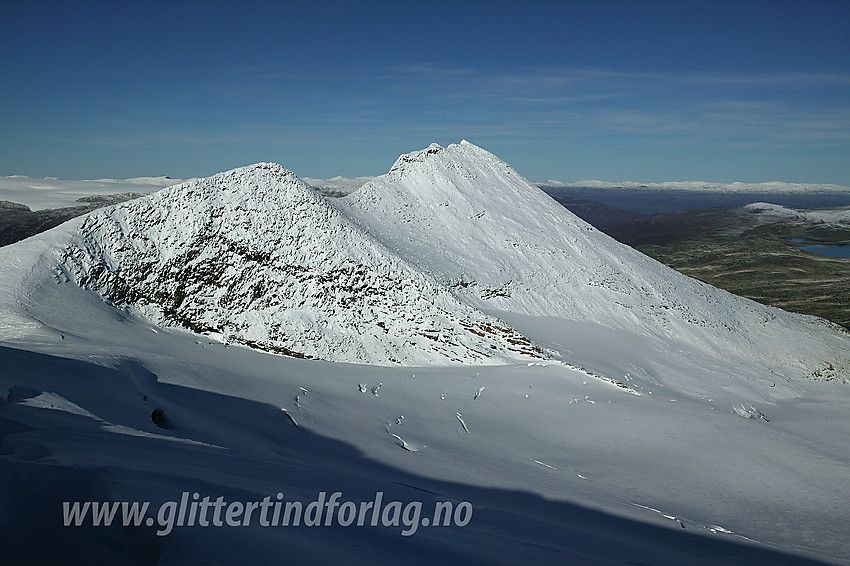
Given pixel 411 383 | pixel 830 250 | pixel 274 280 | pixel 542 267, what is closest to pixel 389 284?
pixel 274 280

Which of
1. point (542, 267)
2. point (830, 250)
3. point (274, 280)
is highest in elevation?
point (830, 250)

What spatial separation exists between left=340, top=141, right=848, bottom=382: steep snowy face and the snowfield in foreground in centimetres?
23

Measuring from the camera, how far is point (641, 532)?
955 cm

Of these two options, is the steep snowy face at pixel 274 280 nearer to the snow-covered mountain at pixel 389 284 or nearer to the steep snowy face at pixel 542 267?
the snow-covered mountain at pixel 389 284

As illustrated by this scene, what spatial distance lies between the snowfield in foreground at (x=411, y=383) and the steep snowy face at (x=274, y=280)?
5.5 inches

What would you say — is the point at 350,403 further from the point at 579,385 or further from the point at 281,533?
the point at 281,533

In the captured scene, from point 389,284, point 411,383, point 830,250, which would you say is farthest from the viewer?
point 830,250

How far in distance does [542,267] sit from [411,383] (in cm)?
1654

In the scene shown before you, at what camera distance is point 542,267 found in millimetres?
33656

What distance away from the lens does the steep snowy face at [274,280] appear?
1008 inches

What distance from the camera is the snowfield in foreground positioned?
255 inches

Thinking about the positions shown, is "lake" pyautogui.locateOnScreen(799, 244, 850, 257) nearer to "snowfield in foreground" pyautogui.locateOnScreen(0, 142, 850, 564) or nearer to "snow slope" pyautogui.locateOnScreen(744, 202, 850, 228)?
"snow slope" pyautogui.locateOnScreen(744, 202, 850, 228)

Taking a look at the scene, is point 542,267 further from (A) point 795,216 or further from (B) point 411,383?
(A) point 795,216

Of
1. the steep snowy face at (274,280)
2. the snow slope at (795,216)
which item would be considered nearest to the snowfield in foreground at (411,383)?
the steep snowy face at (274,280)
